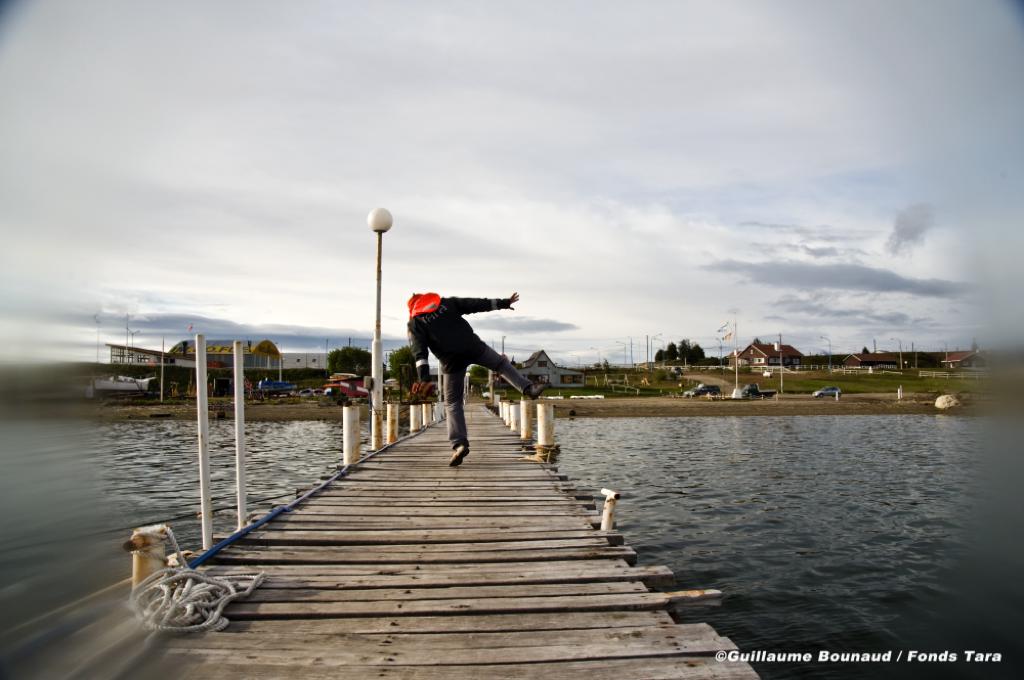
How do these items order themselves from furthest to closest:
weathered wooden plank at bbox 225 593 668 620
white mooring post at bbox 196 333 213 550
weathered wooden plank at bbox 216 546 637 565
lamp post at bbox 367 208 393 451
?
lamp post at bbox 367 208 393 451
white mooring post at bbox 196 333 213 550
weathered wooden plank at bbox 216 546 637 565
weathered wooden plank at bbox 225 593 668 620

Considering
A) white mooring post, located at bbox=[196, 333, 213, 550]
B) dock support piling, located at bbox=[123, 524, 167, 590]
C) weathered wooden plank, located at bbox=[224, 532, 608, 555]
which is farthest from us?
weathered wooden plank, located at bbox=[224, 532, 608, 555]

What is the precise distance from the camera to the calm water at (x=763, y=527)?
2328 mm

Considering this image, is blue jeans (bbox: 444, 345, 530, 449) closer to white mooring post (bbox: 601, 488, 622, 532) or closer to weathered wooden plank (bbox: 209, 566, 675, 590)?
white mooring post (bbox: 601, 488, 622, 532)

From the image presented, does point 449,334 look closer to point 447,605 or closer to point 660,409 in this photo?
point 447,605

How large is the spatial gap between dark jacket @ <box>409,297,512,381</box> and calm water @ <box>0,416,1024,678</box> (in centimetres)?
383

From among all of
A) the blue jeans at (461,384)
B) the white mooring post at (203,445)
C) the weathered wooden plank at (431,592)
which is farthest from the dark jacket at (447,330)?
the weathered wooden plank at (431,592)

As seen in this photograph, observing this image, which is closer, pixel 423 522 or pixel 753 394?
pixel 423 522

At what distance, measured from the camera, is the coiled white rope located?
10.7ft

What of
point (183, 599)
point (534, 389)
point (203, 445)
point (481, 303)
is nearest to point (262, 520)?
point (203, 445)

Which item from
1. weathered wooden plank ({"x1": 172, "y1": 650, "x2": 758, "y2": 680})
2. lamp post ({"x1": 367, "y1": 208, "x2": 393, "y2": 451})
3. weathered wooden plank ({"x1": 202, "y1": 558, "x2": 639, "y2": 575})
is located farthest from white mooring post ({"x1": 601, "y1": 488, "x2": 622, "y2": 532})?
lamp post ({"x1": 367, "y1": 208, "x2": 393, "y2": 451})

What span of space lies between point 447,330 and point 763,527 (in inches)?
288

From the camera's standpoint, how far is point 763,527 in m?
11.3

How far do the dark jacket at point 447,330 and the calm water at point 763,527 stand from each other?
383 cm

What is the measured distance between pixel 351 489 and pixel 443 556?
346cm
